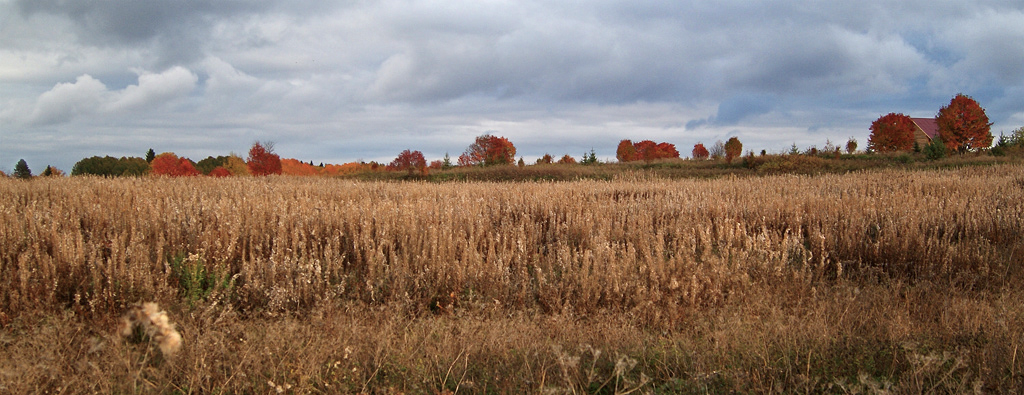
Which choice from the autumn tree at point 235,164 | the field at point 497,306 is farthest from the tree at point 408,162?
the field at point 497,306

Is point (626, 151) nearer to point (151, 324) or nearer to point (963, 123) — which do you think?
point (963, 123)

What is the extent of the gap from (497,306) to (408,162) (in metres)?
36.2

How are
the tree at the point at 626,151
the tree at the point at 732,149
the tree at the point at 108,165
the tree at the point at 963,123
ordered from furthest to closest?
the tree at the point at 626,151
the tree at the point at 963,123
the tree at the point at 108,165
the tree at the point at 732,149

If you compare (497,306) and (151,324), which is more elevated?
(151,324)

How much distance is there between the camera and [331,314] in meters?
4.43

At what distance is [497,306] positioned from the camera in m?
4.69

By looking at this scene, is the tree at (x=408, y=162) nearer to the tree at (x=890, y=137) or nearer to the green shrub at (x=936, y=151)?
the green shrub at (x=936, y=151)

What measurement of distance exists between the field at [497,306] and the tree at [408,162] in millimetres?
27627

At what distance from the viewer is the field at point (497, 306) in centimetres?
327

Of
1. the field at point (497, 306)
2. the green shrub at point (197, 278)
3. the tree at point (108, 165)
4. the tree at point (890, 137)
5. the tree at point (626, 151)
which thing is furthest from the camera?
the tree at point (626, 151)

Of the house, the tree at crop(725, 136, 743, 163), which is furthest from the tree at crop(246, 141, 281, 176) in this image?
the house

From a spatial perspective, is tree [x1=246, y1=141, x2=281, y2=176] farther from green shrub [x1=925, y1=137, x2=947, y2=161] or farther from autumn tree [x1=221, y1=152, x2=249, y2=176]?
green shrub [x1=925, y1=137, x2=947, y2=161]

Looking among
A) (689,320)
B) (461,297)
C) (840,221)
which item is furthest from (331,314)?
(840,221)

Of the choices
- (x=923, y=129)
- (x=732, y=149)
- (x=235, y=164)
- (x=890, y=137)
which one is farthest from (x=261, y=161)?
(x=923, y=129)
